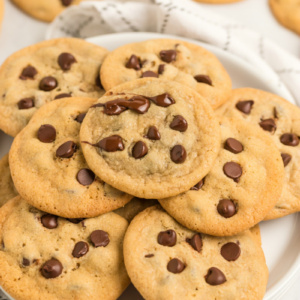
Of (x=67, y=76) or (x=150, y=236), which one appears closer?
(x=150, y=236)

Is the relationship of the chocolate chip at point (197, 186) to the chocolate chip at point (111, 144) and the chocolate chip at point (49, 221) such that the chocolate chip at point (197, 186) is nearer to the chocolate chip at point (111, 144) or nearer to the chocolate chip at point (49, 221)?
the chocolate chip at point (111, 144)

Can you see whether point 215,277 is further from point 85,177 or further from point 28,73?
point 28,73

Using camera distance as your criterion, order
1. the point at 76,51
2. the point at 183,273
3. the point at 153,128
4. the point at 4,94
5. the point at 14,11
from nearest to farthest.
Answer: the point at 183,273
the point at 153,128
the point at 4,94
the point at 76,51
the point at 14,11

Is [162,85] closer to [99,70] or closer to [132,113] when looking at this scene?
[132,113]

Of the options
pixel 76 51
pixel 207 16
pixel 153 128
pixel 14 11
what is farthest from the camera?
pixel 14 11

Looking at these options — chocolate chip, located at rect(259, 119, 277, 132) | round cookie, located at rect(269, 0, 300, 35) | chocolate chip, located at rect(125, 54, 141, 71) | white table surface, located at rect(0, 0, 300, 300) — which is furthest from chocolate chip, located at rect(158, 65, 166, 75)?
round cookie, located at rect(269, 0, 300, 35)

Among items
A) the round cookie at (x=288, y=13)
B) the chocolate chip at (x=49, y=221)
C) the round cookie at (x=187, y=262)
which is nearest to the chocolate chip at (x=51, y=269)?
the chocolate chip at (x=49, y=221)

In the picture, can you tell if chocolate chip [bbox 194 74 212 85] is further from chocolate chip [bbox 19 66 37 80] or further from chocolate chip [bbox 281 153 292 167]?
chocolate chip [bbox 19 66 37 80]

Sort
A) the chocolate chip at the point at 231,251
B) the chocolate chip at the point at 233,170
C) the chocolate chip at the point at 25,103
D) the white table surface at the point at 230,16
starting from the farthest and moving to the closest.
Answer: the white table surface at the point at 230,16, the chocolate chip at the point at 25,103, the chocolate chip at the point at 233,170, the chocolate chip at the point at 231,251

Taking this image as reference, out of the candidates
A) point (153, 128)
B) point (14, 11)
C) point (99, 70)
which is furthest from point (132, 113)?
point (14, 11)
